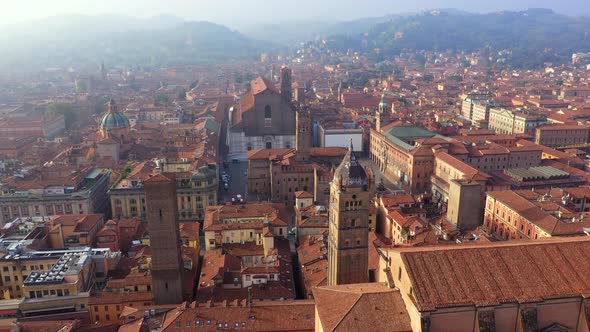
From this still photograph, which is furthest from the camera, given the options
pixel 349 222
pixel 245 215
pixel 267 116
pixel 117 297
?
pixel 267 116

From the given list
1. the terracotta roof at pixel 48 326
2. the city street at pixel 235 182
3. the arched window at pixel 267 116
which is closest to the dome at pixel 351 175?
the terracotta roof at pixel 48 326

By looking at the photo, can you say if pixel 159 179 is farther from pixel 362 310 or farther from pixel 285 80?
pixel 285 80

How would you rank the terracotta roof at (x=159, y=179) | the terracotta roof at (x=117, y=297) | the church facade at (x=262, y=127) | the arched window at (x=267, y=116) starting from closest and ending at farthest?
the terracotta roof at (x=117, y=297) → the terracotta roof at (x=159, y=179) → the church facade at (x=262, y=127) → the arched window at (x=267, y=116)

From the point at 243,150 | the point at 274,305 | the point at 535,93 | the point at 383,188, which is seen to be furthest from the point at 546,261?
the point at 535,93

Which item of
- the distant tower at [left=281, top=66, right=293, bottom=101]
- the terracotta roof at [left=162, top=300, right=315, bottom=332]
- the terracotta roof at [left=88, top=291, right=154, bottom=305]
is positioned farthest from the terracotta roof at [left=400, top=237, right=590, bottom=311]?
the distant tower at [left=281, top=66, right=293, bottom=101]


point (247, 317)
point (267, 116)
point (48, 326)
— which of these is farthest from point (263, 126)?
point (48, 326)

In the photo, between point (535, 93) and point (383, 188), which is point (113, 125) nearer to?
point (383, 188)

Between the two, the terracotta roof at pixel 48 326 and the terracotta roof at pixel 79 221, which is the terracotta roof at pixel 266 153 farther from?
the terracotta roof at pixel 48 326
